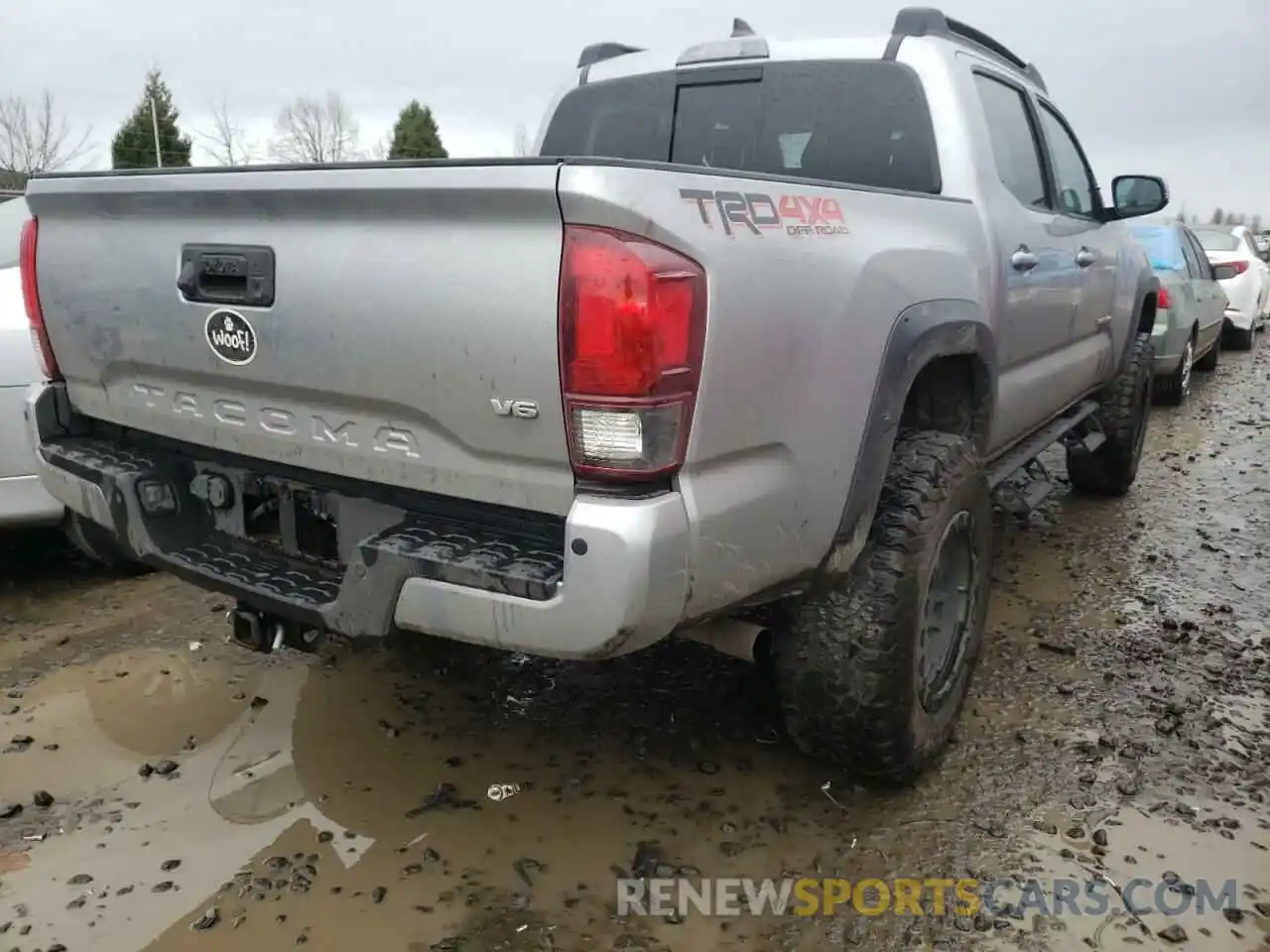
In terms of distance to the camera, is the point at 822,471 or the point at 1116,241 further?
the point at 1116,241

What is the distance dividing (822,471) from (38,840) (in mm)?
2119

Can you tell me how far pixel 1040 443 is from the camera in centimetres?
420

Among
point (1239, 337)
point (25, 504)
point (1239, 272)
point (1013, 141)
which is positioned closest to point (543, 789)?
point (25, 504)

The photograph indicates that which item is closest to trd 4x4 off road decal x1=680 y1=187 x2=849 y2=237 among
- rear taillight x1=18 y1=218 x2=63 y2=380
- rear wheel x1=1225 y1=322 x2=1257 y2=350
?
rear taillight x1=18 y1=218 x2=63 y2=380

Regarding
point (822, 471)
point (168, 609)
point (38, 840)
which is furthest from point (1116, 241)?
point (38, 840)

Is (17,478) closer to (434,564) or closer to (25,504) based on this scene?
(25,504)

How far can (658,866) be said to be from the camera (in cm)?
245

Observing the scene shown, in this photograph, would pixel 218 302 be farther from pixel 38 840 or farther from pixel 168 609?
pixel 168 609

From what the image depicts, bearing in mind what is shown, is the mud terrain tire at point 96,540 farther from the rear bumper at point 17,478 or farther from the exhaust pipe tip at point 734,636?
the exhaust pipe tip at point 734,636

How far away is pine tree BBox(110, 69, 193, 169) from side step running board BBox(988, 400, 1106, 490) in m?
38.2

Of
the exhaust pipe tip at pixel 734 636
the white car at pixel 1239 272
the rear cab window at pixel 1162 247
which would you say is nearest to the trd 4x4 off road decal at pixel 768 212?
the exhaust pipe tip at pixel 734 636

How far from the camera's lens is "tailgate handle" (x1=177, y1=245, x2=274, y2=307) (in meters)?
2.26

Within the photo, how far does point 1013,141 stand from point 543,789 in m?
2.81

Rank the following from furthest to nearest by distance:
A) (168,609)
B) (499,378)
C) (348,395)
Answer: (168,609) → (348,395) → (499,378)
